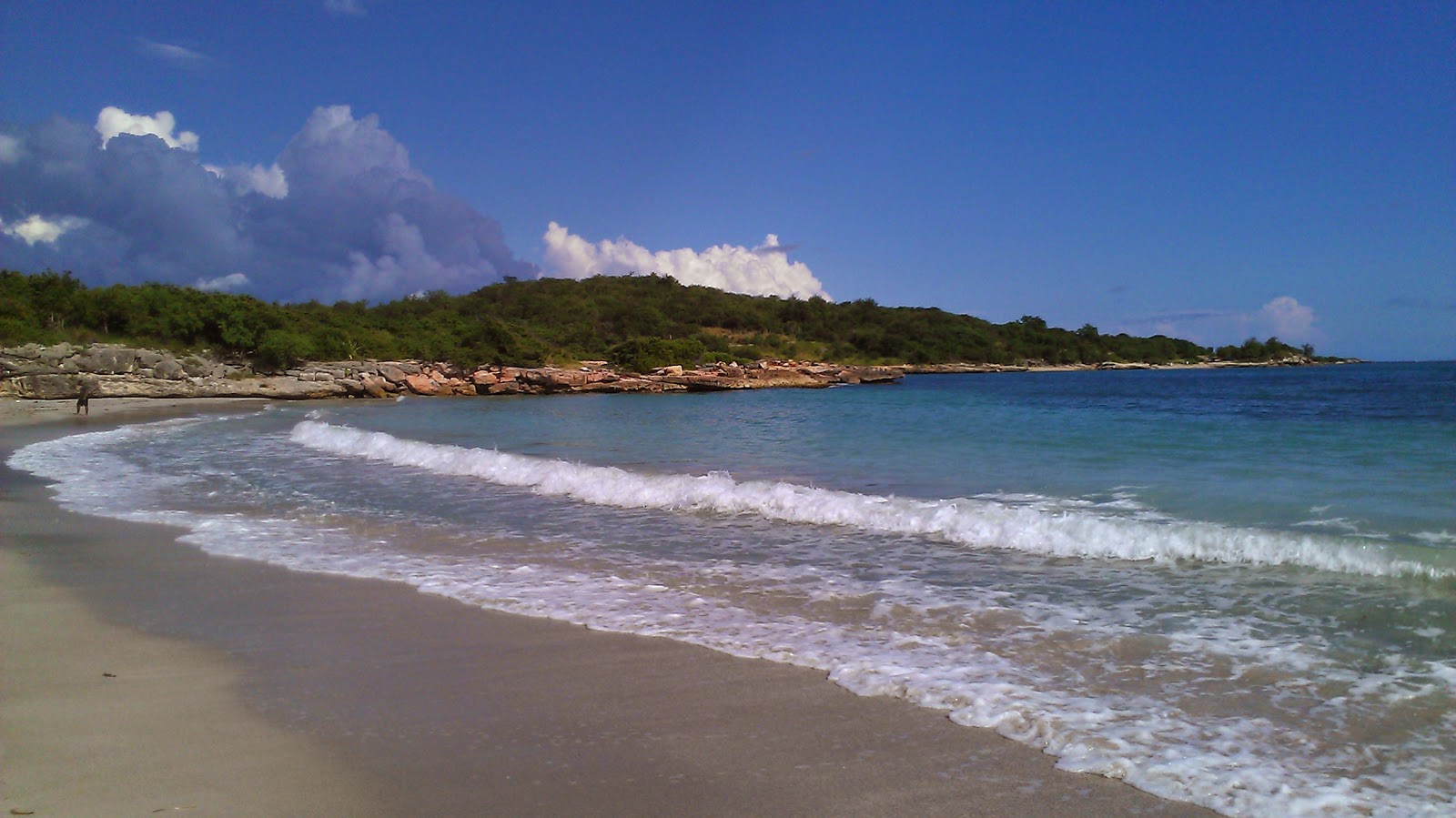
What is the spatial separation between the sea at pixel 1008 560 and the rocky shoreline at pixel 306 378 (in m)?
21.6

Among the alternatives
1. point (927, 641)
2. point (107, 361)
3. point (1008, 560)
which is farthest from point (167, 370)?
point (927, 641)

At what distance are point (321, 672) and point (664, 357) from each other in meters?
58.5

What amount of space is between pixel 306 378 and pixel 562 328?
39736 millimetres

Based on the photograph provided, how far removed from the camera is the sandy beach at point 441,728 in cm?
313

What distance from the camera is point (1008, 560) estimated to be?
24.5 ft

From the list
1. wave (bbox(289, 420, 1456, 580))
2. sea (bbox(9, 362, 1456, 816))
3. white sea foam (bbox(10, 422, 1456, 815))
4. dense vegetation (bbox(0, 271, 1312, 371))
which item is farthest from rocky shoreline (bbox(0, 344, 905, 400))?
white sea foam (bbox(10, 422, 1456, 815))

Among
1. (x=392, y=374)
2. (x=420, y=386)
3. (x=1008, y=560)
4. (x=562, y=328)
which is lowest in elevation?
(x=1008, y=560)

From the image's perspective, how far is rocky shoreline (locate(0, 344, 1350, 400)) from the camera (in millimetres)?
35031

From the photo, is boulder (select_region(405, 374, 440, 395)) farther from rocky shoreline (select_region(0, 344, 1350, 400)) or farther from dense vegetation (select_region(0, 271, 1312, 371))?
dense vegetation (select_region(0, 271, 1312, 371))

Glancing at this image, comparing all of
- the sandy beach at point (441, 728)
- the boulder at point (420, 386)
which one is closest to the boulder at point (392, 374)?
the boulder at point (420, 386)

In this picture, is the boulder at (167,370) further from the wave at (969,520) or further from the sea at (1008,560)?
the wave at (969,520)

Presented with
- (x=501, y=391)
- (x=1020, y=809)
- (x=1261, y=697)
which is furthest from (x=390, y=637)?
(x=501, y=391)

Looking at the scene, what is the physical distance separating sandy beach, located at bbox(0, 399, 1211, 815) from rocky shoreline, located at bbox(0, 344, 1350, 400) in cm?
3713

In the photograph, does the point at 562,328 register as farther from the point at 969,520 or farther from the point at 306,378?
the point at 969,520
